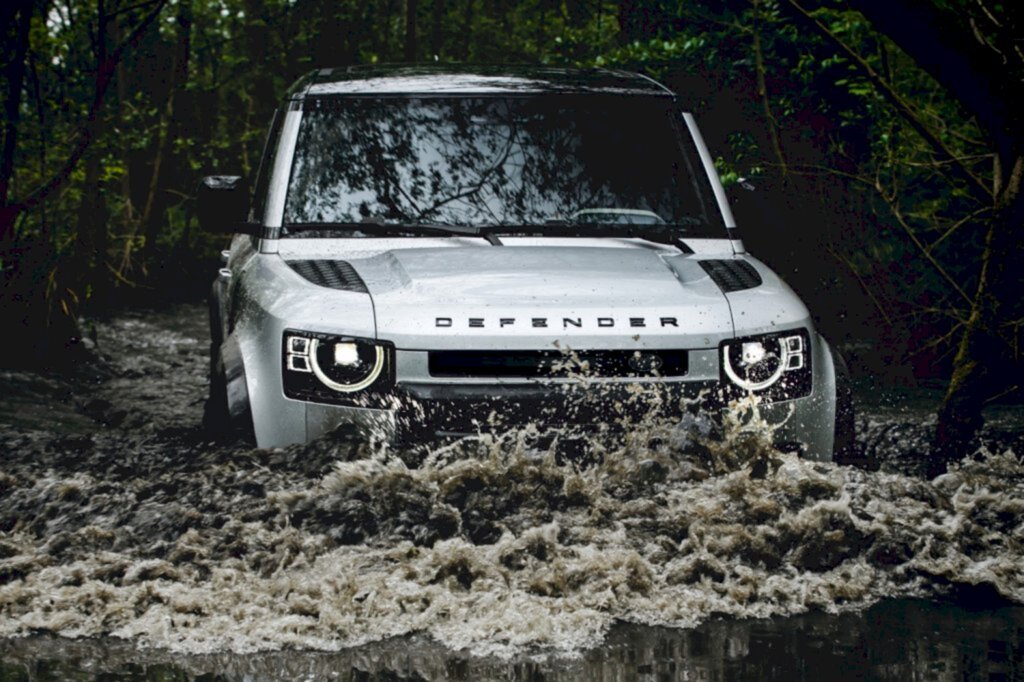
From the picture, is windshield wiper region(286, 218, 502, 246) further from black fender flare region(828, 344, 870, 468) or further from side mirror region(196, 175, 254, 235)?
black fender flare region(828, 344, 870, 468)

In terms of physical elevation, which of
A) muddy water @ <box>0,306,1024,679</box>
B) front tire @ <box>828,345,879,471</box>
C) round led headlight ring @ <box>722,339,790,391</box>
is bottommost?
muddy water @ <box>0,306,1024,679</box>

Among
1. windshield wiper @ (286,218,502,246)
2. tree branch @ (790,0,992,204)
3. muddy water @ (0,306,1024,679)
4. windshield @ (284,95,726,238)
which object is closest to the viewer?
muddy water @ (0,306,1024,679)

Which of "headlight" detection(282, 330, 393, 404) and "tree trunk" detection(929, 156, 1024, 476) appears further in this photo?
"tree trunk" detection(929, 156, 1024, 476)

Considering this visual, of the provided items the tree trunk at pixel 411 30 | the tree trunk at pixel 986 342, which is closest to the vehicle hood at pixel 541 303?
the tree trunk at pixel 986 342

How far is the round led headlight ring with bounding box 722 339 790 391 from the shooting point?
5855 mm

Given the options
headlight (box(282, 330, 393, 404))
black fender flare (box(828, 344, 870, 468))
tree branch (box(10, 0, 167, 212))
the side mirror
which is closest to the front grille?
headlight (box(282, 330, 393, 404))

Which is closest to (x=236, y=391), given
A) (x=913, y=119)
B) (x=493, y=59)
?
(x=913, y=119)

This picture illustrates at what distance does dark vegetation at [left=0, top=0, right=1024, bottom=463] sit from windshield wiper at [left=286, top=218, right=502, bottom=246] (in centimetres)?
120

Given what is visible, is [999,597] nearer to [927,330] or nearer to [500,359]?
A: [500,359]

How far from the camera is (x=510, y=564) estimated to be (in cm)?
535

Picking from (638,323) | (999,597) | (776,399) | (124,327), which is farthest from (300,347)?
(124,327)

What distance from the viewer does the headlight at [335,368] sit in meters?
5.72

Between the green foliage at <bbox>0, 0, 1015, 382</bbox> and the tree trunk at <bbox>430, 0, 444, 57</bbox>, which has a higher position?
the tree trunk at <bbox>430, 0, 444, 57</bbox>

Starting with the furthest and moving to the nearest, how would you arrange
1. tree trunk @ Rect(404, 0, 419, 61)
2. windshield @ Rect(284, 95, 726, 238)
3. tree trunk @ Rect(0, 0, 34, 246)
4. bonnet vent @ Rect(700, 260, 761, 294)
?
1. tree trunk @ Rect(404, 0, 419, 61)
2. tree trunk @ Rect(0, 0, 34, 246)
3. windshield @ Rect(284, 95, 726, 238)
4. bonnet vent @ Rect(700, 260, 761, 294)
